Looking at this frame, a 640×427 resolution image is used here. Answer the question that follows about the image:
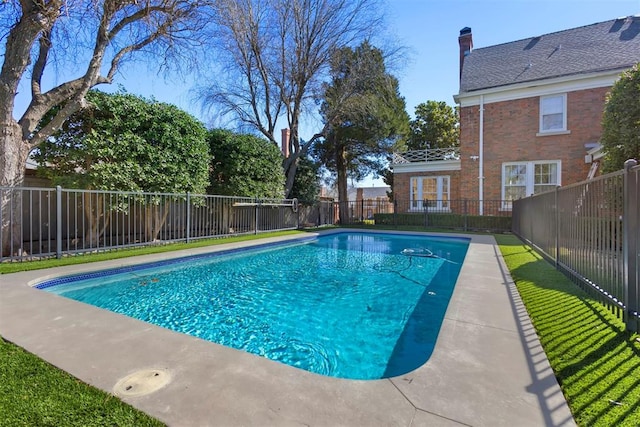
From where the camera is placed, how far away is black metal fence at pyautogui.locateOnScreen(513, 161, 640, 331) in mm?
2732

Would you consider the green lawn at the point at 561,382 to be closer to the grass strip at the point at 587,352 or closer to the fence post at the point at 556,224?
the grass strip at the point at 587,352

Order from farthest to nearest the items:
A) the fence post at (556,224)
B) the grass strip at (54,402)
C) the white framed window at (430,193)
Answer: the white framed window at (430,193), the fence post at (556,224), the grass strip at (54,402)

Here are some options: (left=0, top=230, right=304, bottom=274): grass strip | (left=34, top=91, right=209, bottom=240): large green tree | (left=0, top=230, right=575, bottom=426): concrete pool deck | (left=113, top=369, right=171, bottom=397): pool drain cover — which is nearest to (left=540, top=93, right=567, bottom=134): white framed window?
(left=0, top=230, right=575, bottom=426): concrete pool deck

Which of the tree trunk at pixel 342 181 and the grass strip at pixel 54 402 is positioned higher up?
the tree trunk at pixel 342 181

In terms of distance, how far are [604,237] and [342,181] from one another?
56.2 ft

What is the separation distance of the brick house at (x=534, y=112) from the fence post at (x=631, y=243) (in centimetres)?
1145

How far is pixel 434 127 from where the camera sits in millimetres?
24344

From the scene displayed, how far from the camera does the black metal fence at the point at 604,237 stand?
273 cm

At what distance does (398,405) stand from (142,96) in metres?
9.44

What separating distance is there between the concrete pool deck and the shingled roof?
15.1 metres

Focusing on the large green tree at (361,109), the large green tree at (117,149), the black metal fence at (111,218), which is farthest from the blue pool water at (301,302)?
the large green tree at (361,109)

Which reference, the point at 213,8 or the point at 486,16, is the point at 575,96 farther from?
the point at 213,8

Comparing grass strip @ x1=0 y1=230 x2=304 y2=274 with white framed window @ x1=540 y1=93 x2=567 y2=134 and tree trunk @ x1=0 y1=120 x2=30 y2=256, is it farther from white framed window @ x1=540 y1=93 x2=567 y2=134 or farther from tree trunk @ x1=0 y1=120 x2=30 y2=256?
white framed window @ x1=540 y1=93 x2=567 y2=134

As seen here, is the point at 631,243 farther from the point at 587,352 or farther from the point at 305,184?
the point at 305,184
